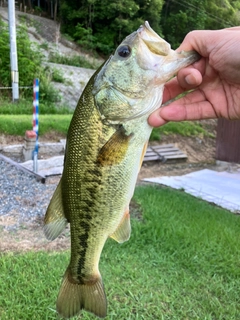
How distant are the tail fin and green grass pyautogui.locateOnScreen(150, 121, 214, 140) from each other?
9.55 metres

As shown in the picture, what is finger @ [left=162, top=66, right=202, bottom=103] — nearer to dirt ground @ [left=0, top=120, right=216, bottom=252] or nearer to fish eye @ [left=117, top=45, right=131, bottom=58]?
fish eye @ [left=117, top=45, right=131, bottom=58]

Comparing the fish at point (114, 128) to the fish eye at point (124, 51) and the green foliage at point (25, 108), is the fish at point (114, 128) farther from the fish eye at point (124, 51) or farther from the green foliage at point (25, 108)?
the green foliage at point (25, 108)

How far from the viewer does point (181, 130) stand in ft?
41.3

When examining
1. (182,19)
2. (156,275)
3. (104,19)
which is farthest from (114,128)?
(182,19)

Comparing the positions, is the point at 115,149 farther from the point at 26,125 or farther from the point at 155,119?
the point at 26,125

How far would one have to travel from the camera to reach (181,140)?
12141mm

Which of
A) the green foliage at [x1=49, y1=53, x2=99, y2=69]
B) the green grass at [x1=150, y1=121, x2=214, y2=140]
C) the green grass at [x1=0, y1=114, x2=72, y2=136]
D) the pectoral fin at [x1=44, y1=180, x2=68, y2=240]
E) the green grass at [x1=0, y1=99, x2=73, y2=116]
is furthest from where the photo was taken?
the green foliage at [x1=49, y1=53, x2=99, y2=69]

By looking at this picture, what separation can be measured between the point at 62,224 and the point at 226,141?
9.39m

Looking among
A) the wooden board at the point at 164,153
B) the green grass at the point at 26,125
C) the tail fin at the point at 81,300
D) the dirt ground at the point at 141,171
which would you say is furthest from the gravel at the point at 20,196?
the wooden board at the point at 164,153

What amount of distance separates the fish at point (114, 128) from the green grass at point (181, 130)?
9.60 m

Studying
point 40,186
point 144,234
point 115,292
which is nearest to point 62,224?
point 115,292

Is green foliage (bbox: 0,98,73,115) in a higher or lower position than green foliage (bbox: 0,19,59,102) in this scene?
lower

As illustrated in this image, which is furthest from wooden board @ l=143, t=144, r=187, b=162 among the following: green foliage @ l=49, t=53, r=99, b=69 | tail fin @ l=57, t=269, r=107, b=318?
green foliage @ l=49, t=53, r=99, b=69

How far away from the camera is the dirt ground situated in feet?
13.9
